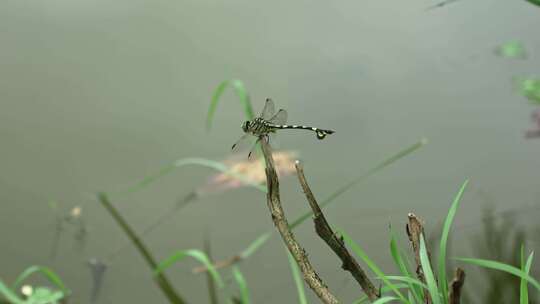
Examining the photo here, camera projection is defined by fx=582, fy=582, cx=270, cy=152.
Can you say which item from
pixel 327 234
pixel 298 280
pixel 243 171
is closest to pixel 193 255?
pixel 298 280

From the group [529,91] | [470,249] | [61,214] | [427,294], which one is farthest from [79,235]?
[427,294]

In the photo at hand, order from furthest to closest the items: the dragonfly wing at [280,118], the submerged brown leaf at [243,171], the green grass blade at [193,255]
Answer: the submerged brown leaf at [243,171] < the green grass blade at [193,255] < the dragonfly wing at [280,118]

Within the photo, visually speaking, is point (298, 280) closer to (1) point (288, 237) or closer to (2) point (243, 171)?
(1) point (288, 237)

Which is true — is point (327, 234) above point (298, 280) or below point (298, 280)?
above

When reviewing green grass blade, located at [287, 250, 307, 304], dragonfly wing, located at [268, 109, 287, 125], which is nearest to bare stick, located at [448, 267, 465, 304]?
dragonfly wing, located at [268, 109, 287, 125]

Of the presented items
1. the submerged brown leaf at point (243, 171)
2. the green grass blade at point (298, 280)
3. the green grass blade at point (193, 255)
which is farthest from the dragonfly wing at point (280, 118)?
the submerged brown leaf at point (243, 171)

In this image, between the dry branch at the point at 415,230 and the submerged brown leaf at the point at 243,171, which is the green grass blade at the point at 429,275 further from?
the submerged brown leaf at the point at 243,171

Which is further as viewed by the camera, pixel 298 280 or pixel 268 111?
pixel 298 280
